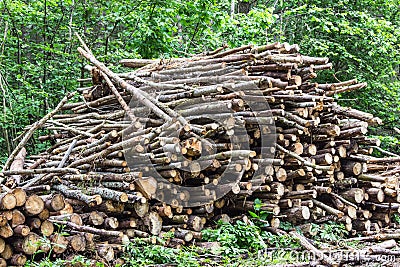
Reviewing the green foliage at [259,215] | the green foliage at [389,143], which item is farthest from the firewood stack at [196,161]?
the green foliage at [389,143]

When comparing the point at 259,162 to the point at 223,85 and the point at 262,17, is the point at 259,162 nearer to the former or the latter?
the point at 223,85

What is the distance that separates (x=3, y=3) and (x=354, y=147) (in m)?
7.23

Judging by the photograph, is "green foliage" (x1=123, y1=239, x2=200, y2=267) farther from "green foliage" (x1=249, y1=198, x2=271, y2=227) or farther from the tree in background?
the tree in background

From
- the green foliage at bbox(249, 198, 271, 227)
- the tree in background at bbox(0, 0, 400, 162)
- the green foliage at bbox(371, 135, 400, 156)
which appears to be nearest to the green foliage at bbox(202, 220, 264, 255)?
the green foliage at bbox(249, 198, 271, 227)

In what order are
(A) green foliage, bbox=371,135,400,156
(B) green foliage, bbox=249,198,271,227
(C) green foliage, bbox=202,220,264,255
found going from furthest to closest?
(A) green foliage, bbox=371,135,400,156 < (B) green foliage, bbox=249,198,271,227 < (C) green foliage, bbox=202,220,264,255

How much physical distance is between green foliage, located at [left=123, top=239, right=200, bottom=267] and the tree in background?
5403mm

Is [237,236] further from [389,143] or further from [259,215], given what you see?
[389,143]

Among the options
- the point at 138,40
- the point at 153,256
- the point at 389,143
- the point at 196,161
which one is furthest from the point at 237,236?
the point at 389,143

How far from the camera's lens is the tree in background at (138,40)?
33.7ft

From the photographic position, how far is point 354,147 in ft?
23.9

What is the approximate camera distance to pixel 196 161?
231 inches

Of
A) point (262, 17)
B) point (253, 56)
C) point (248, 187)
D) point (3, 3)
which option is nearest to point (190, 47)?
point (262, 17)

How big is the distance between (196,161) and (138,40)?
5.70m

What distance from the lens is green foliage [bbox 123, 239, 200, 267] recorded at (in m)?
5.11
